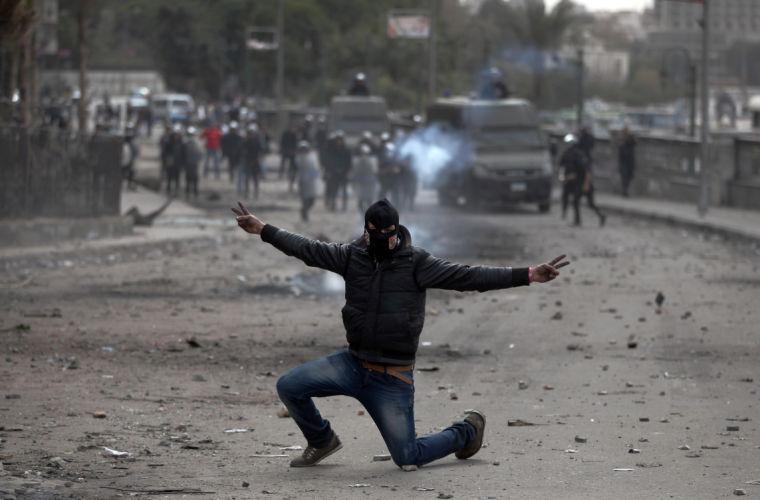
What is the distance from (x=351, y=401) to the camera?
10633mm

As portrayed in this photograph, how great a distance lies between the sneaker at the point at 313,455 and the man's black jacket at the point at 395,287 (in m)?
0.63

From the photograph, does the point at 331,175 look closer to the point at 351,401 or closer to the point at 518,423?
the point at 351,401

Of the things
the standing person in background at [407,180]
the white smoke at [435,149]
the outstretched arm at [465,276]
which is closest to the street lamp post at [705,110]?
the white smoke at [435,149]

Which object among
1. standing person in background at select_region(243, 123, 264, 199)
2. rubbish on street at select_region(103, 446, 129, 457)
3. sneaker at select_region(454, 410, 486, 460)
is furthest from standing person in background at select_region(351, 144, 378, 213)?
sneaker at select_region(454, 410, 486, 460)

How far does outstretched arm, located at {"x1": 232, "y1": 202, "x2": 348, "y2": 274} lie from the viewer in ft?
25.6

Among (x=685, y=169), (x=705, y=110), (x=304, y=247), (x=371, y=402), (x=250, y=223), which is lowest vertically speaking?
(x=685, y=169)

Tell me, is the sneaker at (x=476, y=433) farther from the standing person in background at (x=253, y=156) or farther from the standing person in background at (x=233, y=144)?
the standing person in background at (x=233, y=144)

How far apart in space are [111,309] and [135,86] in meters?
72.3

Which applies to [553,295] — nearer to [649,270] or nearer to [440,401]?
[649,270]

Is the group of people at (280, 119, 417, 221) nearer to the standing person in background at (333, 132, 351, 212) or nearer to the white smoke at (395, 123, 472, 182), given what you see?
the standing person in background at (333, 132, 351, 212)

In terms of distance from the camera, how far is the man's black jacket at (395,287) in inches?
302

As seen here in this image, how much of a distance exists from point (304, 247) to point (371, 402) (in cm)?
89

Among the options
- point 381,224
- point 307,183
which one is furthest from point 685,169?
point 381,224

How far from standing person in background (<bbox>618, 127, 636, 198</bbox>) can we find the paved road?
15596mm
